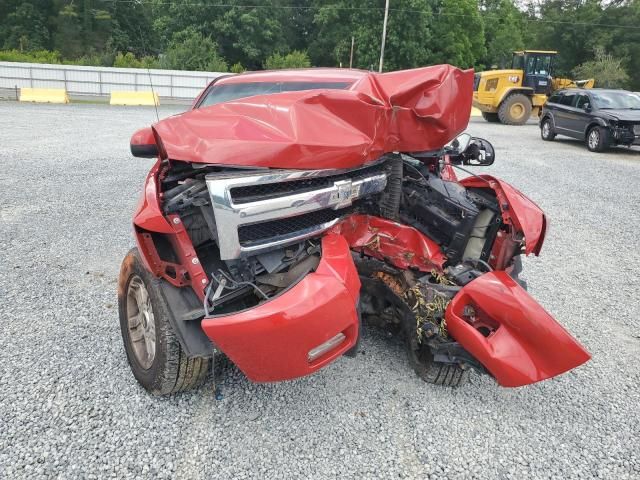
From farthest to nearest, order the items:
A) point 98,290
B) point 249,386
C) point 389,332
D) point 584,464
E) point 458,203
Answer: point 98,290 < point 389,332 < point 458,203 < point 249,386 < point 584,464

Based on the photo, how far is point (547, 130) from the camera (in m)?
14.6

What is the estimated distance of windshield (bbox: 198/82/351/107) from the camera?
11.4 feet

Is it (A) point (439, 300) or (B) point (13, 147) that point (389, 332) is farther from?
(B) point (13, 147)

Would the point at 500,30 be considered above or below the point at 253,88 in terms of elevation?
above

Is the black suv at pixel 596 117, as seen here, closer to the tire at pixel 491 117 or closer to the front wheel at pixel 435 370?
the tire at pixel 491 117

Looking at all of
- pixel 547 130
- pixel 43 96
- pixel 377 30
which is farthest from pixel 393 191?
pixel 377 30

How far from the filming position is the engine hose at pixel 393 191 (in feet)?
9.09

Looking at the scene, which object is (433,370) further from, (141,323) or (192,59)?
(192,59)

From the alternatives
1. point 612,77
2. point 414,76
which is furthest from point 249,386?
point 612,77

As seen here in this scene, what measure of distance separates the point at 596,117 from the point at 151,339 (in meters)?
13.1

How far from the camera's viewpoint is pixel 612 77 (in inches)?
1296

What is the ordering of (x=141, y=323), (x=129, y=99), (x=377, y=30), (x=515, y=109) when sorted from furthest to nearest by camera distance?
(x=377, y=30)
(x=129, y=99)
(x=515, y=109)
(x=141, y=323)

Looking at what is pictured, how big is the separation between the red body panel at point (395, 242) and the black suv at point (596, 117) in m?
11.4

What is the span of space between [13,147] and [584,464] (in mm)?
10675
